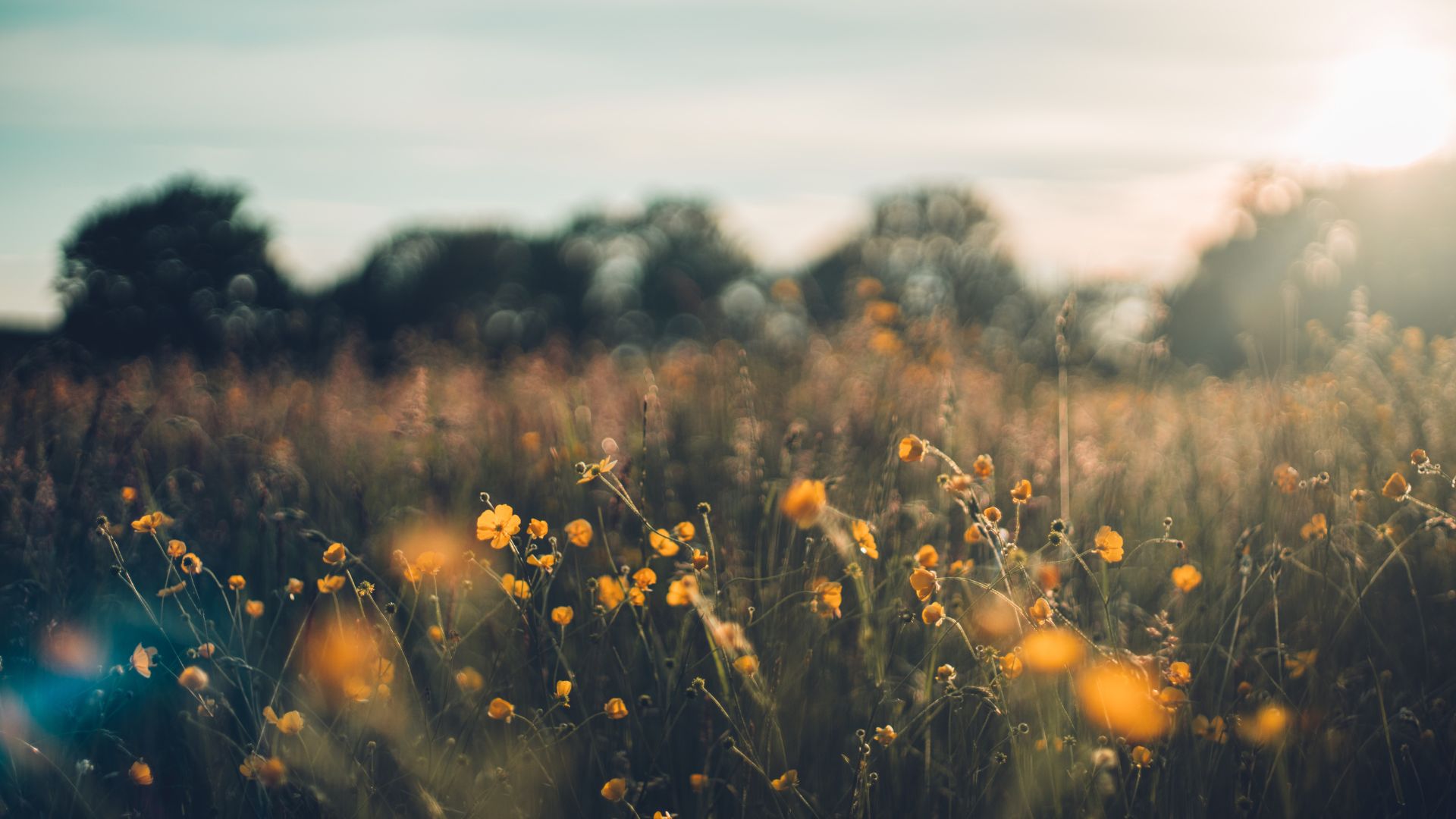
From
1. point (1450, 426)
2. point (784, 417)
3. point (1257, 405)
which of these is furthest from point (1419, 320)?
point (784, 417)

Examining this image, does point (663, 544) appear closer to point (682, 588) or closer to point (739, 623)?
point (739, 623)

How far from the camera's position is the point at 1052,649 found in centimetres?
150

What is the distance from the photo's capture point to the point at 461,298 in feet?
68.5

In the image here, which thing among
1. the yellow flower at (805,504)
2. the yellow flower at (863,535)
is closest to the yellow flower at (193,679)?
the yellow flower at (805,504)

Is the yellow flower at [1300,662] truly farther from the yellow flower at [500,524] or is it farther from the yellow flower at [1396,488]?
the yellow flower at [500,524]

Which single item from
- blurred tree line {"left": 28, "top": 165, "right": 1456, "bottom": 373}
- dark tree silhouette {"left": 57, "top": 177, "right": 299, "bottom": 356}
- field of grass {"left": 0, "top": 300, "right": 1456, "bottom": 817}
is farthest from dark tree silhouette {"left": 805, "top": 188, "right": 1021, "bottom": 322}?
field of grass {"left": 0, "top": 300, "right": 1456, "bottom": 817}

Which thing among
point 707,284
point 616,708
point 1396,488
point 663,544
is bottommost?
point 707,284

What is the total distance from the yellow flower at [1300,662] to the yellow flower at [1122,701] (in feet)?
1.33

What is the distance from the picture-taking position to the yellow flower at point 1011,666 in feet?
5.12

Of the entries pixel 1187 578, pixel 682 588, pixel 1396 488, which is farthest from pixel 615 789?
pixel 1396 488

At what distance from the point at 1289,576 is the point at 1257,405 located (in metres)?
2.45

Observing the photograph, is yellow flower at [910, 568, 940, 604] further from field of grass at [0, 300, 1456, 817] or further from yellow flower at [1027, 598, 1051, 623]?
yellow flower at [1027, 598, 1051, 623]

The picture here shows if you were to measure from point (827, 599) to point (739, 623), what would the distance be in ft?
0.88

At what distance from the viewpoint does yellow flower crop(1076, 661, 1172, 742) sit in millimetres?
1499
